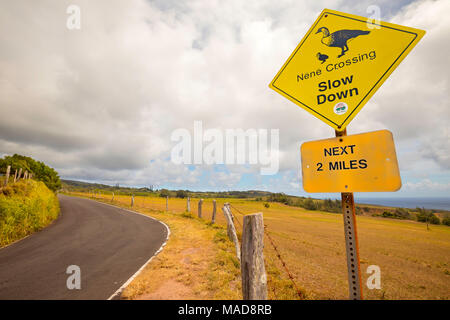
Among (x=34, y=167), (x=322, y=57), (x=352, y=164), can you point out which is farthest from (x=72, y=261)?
(x=34, y=167)

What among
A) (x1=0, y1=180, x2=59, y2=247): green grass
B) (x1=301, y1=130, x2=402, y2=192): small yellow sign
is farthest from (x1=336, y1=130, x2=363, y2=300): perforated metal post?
(x1=0, y1=180, x2=59, y2=247): green grass

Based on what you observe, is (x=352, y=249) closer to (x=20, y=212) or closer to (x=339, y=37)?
(x=339, y=37)

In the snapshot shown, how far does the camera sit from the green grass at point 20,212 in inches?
337

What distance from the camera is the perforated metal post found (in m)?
1.53

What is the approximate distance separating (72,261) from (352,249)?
796 centimetres

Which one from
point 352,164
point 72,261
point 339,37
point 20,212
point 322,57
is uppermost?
point 339,37

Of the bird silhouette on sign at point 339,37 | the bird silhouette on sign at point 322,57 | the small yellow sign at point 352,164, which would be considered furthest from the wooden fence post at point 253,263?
the bird silhouette on sign at point 339,37

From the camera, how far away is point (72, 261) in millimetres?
6062

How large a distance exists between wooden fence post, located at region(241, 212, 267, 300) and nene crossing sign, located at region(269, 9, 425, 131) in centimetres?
160

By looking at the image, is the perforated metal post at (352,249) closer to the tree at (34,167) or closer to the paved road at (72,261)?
the paved road at (72,261)

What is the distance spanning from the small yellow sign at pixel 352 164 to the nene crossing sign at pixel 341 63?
26 cm

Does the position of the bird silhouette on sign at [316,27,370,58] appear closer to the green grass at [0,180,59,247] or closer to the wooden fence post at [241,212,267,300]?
the wooden fence post at [241,212,267,300]
